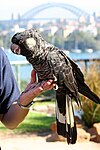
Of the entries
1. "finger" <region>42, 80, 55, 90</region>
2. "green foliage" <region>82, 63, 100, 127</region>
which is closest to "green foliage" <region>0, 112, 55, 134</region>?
"green foliage" <region>82, 63, 100, 127</region>

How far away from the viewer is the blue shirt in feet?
5.89

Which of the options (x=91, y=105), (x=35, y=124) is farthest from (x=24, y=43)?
(x=35, y=124)

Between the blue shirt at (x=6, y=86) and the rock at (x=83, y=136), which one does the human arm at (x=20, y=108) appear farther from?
the rock at (x=83, y=136)

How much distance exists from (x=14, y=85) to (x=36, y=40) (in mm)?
292

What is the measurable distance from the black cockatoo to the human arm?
80 millimetres

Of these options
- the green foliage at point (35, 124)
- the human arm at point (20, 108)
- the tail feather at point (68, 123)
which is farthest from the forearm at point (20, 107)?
the green foliage at point (35, 124)

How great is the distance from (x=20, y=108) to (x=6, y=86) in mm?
133

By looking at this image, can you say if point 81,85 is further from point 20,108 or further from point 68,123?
point 20,108

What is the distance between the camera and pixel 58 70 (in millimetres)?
1839

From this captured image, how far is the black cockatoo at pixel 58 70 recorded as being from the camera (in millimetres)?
1709

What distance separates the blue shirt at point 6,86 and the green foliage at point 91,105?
3.20 meters

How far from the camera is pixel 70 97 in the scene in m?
1.90

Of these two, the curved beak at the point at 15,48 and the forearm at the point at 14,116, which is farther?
the forearm at the point at 14,116

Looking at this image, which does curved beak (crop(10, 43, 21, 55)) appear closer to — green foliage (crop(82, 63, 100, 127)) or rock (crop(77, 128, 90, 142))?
rock (crop(77, 128, 90, 142))
